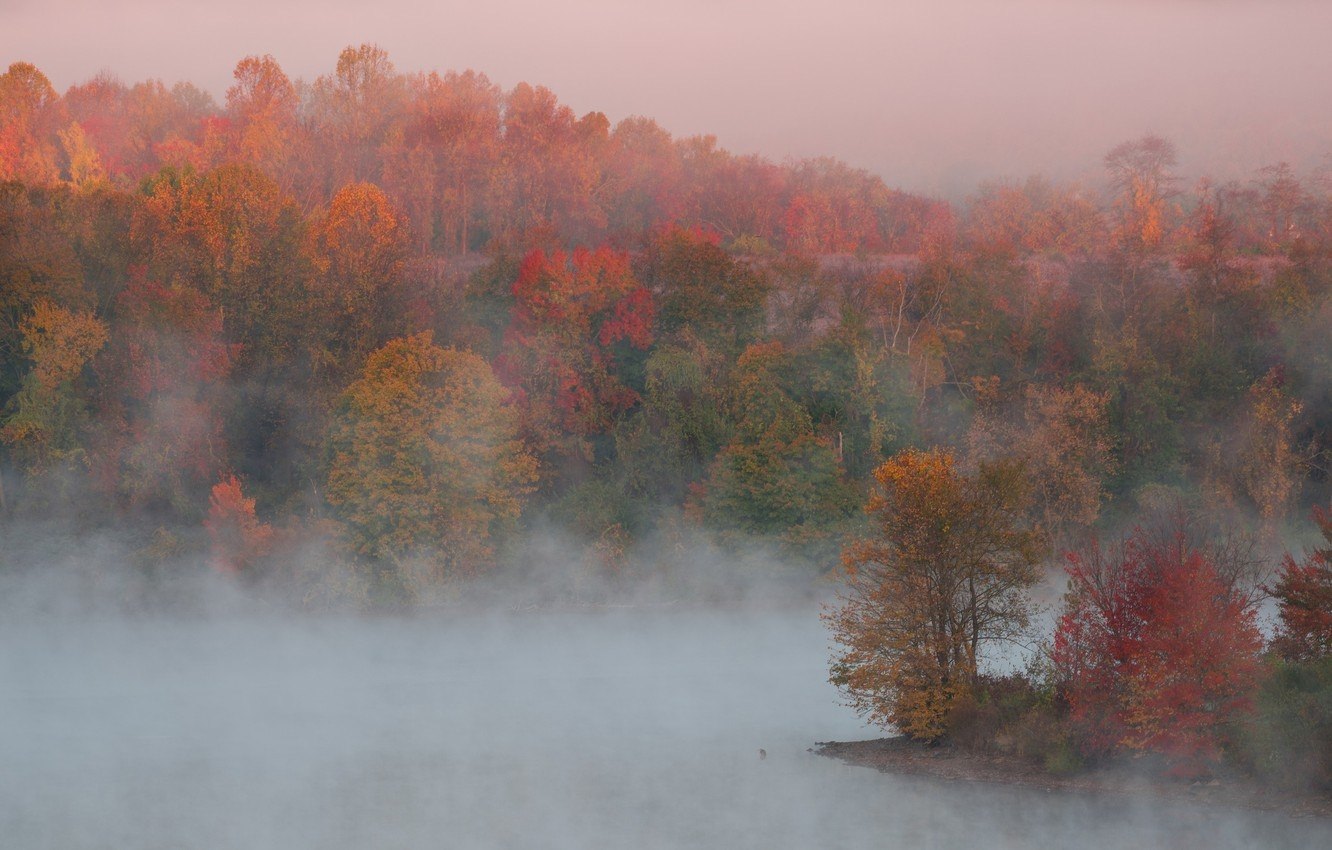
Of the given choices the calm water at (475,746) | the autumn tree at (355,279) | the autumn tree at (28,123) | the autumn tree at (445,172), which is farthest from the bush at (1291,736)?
the autumn tree at (28,123)

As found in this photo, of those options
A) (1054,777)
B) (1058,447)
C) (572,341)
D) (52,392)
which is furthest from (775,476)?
(52,392)

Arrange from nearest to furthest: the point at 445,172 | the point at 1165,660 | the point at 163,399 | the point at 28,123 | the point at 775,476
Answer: the point at 1165,660
the point at 775,476
the point at 163,399
the point at 445,172
the point at 28,123

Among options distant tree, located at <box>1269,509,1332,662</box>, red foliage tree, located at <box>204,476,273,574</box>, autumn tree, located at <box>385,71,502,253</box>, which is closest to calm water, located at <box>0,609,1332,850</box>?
red foliage tree, located at <box>204,476,273,574</box>

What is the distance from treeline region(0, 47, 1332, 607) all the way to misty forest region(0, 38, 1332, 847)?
221 mm

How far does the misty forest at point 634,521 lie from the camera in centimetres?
3441

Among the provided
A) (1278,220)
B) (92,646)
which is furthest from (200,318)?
(1278,220)

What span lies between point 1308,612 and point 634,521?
32988 mm

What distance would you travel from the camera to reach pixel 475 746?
138 feet

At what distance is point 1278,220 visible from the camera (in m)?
89.8

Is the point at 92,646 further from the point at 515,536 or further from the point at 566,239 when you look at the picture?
the point at 566,239

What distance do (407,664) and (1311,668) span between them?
103 feet

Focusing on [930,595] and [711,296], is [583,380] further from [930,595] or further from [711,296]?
[930,595]

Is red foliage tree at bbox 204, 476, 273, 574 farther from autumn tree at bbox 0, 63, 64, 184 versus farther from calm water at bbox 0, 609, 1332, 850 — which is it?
autumn tree at bbox 0, 63, 64, 184

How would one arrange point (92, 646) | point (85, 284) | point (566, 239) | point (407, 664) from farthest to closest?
1. point (566, 239)
2. point (85, 284)
3. point (92, 646)
4. point (407, 664)
